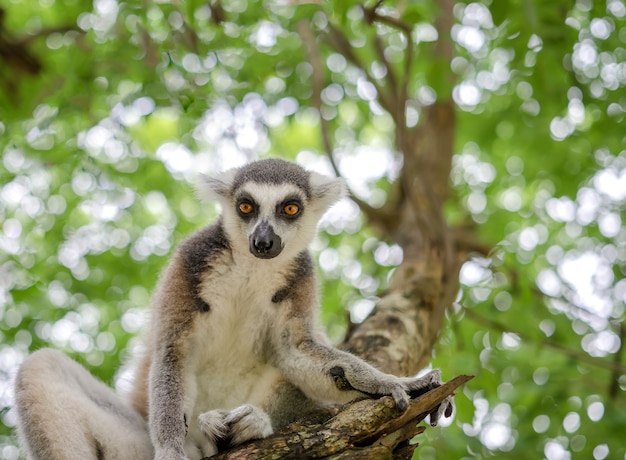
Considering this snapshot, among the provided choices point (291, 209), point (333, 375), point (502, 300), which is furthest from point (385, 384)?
point (502, 300)

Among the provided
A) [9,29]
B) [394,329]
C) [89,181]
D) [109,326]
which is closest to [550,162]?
[394,329]

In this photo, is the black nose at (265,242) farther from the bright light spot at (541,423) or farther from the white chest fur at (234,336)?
the bright light spot at (541,423)

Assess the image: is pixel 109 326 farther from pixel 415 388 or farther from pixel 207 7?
pixel 415 388

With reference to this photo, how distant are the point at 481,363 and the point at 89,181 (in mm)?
4232

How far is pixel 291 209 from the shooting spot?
482 cm

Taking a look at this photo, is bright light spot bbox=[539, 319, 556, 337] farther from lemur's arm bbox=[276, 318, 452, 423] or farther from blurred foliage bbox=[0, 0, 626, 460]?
lemur's arm bbox=[276, 318, 452, 423]

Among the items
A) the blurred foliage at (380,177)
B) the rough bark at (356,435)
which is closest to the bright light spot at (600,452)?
the blurred foliage at (380,177)

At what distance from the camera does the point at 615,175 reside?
23.6 feet

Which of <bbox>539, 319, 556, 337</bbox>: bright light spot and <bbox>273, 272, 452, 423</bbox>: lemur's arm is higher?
<bbox>273, 272, 452, 423</bbox>: lemur's arm

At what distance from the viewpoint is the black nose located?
4395 mm

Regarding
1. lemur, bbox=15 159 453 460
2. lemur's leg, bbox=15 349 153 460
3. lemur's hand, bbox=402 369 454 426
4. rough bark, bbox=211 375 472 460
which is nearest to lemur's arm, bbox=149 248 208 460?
lemur, bbox=15 159 453 460

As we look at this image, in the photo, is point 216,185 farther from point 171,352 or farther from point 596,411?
point 596,411

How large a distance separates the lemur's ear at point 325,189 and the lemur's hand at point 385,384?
5.14 ft

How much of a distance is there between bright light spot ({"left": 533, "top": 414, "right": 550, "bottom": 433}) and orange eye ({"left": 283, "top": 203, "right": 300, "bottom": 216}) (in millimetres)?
3454
